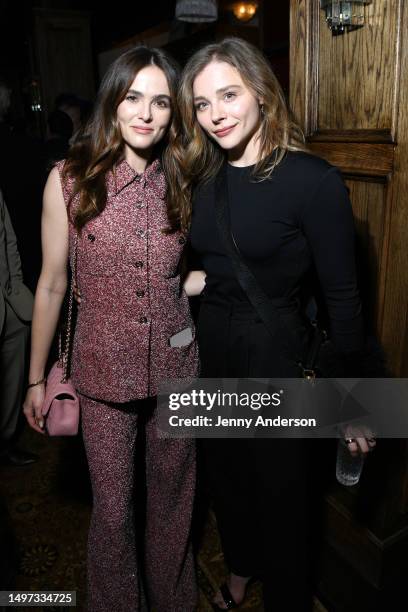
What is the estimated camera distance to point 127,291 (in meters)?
1.45

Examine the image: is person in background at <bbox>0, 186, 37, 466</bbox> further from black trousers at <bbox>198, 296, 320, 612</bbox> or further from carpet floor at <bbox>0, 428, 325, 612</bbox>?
black trousers at <bbox>198, 296, 320, 612</bbox>

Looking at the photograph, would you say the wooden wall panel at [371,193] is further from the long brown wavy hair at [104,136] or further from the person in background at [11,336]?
the person in background at [11,336]

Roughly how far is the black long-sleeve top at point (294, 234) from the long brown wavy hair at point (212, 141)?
5 cm

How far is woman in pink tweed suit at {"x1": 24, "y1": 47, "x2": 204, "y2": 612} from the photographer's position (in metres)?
1.42

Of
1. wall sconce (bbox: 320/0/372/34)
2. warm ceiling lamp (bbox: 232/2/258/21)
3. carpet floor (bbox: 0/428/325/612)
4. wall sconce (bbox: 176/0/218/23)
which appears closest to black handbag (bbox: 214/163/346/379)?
wall sconce (bbox: 320/0/372/34)

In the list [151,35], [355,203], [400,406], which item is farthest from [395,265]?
[151,35]

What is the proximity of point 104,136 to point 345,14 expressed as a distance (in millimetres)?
800

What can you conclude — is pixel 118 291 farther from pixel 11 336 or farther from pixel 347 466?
pixel 11 336

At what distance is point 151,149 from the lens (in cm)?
156

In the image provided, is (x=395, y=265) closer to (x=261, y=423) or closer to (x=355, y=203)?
(x=355, y=203)

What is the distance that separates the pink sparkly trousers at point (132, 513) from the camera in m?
1.54

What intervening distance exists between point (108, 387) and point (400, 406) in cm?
95

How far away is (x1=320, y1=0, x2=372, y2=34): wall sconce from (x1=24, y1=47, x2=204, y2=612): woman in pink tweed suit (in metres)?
0.53

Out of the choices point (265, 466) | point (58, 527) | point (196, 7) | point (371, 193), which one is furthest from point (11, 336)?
point (196, 7)
